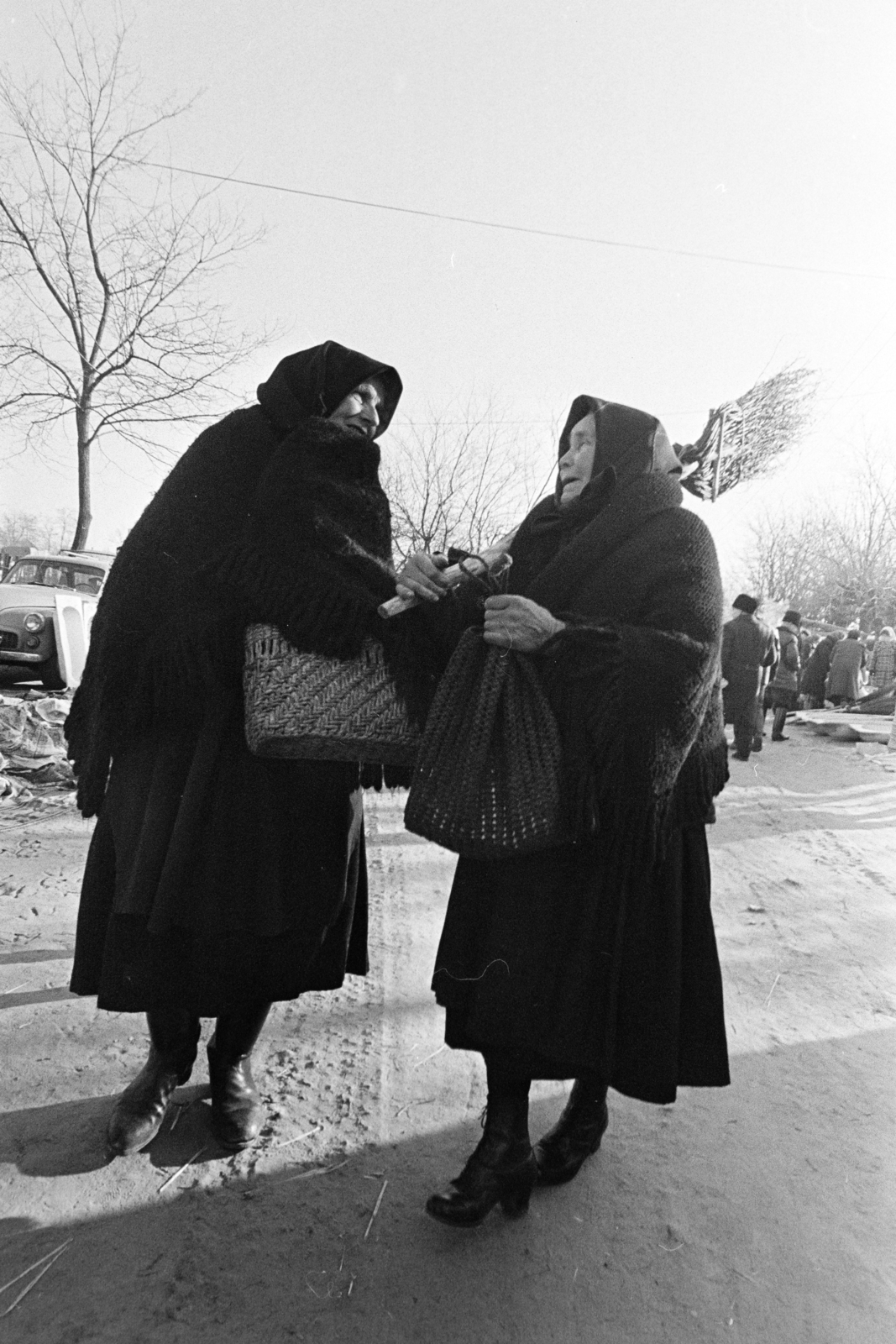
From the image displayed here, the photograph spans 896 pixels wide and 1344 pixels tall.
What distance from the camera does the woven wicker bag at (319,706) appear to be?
1.87 meters

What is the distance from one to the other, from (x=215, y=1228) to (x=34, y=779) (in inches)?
181

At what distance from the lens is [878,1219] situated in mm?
1980

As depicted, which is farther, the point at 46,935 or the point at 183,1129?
the point at 46,935

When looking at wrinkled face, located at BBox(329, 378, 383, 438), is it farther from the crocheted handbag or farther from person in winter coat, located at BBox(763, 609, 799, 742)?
person in winter coat, located at BBox(763, 609, 799, 742)

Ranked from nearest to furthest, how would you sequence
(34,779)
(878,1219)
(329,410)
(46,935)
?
(878,1219)
(329,410)
(46,935)
(34,779)

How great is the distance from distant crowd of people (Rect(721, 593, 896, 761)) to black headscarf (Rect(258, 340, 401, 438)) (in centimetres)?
332

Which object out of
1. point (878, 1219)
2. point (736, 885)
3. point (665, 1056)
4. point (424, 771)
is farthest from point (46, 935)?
point (736, 885)

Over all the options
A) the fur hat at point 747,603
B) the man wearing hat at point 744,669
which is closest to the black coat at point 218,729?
the man wearing hat at point 744,669

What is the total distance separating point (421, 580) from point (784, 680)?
11.0 meters

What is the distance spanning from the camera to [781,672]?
39.5 ft

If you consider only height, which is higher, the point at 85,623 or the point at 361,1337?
the point at 85,623

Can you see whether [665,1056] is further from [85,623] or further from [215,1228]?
[85,623]

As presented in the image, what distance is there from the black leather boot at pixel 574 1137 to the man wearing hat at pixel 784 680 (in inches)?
380

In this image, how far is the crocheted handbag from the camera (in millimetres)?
1789
